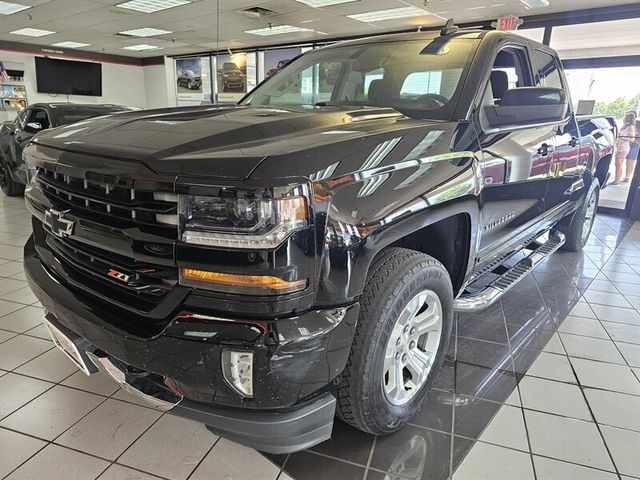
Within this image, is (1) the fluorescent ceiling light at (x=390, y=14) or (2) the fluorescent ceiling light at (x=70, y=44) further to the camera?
(2) the fluorescent ceiling light at (x=70, y=44)

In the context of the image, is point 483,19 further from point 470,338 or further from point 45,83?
point 45,83

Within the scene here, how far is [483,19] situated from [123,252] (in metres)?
8.33

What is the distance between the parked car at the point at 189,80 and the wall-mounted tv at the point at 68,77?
2912mm

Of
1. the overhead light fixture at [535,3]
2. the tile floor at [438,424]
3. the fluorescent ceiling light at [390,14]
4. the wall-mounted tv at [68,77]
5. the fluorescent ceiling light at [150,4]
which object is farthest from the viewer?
the wall-mounted tv at [68,77]

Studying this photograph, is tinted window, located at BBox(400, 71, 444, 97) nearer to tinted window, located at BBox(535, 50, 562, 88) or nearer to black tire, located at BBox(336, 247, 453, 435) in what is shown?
black tire, located at BBox(336, 247, 453, 435)

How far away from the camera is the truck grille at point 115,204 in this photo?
53.0 inches

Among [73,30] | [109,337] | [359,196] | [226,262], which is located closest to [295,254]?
[226,262]

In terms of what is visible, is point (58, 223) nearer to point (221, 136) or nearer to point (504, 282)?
point (221, 136)

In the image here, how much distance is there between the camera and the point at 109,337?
4.91ft

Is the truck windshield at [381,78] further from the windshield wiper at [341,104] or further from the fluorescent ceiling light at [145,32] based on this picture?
the fluorescent ceiling light at [145,32]

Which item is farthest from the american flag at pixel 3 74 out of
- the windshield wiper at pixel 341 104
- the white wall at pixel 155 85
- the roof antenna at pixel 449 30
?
the roof antenna at pixel 449 30

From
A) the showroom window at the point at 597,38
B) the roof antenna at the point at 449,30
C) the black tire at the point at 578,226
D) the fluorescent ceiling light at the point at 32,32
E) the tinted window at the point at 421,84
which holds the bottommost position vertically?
the black tire at the point at 578,226

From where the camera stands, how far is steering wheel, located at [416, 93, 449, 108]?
2.16 metres

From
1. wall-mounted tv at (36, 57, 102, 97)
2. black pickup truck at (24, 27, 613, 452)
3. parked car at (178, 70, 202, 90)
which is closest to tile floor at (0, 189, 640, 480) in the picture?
black pickup truck at (24, 27, 613, 452)
